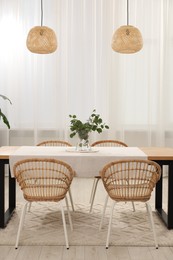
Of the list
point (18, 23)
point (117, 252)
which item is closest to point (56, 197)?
point (117, 252)

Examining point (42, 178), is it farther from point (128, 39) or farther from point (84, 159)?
point (128, 39)

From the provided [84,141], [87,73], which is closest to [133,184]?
[84,141]

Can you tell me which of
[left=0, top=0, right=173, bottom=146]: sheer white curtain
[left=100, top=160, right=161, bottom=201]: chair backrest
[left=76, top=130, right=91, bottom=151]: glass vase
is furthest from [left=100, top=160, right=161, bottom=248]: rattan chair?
→ [left=0, top=0, right=173, bottom=146]: sheer white curtain

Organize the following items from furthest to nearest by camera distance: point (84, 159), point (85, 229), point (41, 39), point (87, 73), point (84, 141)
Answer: point (87, 73), point (41, 39), point (84, 141), point (85, 229), point (84, 159)

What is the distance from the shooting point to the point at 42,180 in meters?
3.66

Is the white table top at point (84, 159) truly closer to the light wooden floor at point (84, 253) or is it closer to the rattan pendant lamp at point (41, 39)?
the light wooden floor at point (84, 253)

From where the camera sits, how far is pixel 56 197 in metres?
Answer: 3.60

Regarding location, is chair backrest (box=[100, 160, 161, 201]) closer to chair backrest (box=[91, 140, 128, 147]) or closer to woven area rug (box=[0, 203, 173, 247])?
woven area rug (box=[0, 203, 173, 247])

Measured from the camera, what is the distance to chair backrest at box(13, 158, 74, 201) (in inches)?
141

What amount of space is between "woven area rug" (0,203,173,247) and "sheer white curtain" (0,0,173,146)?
217 cm

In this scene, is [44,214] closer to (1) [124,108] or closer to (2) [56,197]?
(2) [56,197]

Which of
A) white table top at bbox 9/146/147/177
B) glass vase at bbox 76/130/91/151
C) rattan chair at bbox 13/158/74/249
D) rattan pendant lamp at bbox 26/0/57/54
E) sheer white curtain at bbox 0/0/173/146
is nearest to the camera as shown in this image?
rattan chair at bbox 13/158/74/249

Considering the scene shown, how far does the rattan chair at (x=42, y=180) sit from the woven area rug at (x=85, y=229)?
0.23m

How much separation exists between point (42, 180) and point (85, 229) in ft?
2.36
